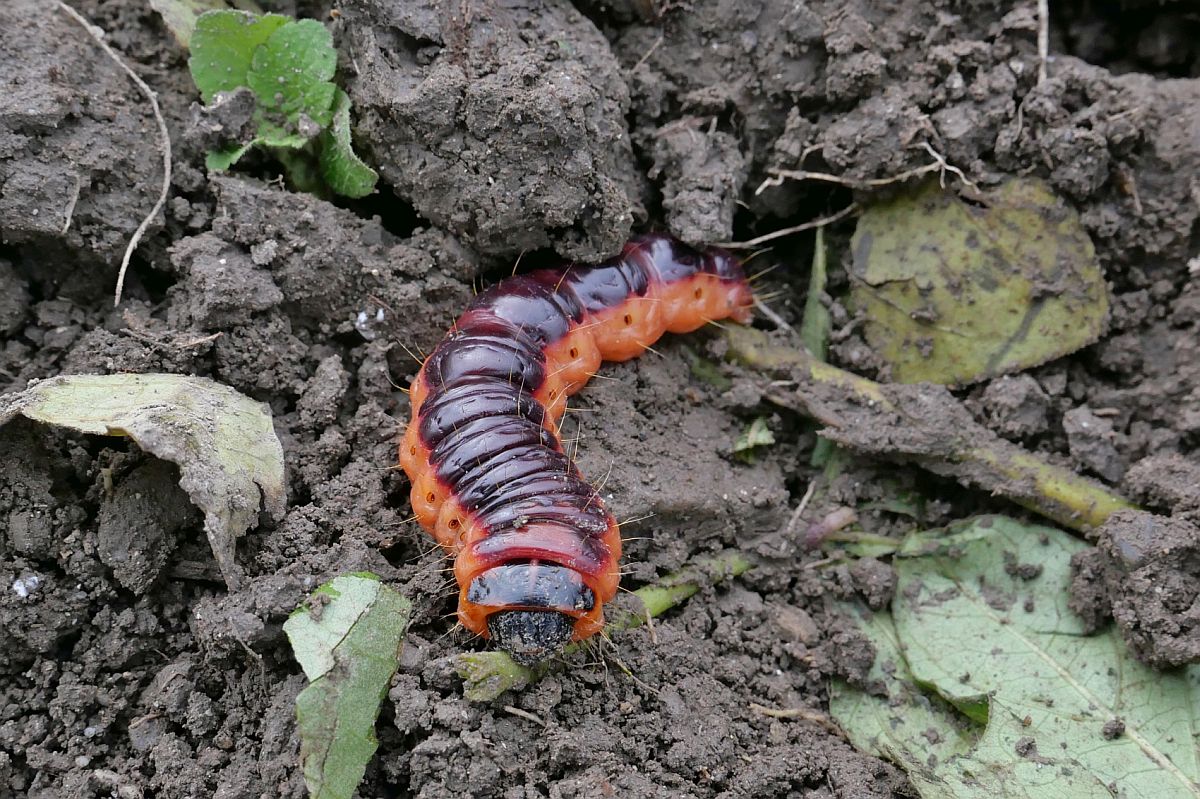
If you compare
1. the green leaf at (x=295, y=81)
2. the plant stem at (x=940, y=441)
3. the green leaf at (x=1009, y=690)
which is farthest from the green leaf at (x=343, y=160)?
the green leaf at (x=1009, y=690)

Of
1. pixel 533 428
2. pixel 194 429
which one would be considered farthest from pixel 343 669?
pixel 533 428

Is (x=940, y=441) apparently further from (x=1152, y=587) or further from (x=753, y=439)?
(x=1152, y=587)

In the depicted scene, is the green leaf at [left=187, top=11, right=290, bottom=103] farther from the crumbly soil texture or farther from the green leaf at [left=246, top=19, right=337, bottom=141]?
the crumbly soil texture

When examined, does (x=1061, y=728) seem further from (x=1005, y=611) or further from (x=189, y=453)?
(x=189, y=453)

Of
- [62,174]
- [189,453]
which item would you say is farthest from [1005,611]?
[62,174]

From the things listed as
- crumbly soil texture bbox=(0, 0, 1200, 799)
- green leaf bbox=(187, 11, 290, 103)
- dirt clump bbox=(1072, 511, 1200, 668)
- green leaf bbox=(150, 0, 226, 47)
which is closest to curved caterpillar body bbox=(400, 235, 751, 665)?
crumbly soil texture bbox=(0, 0, 1200, 799)
